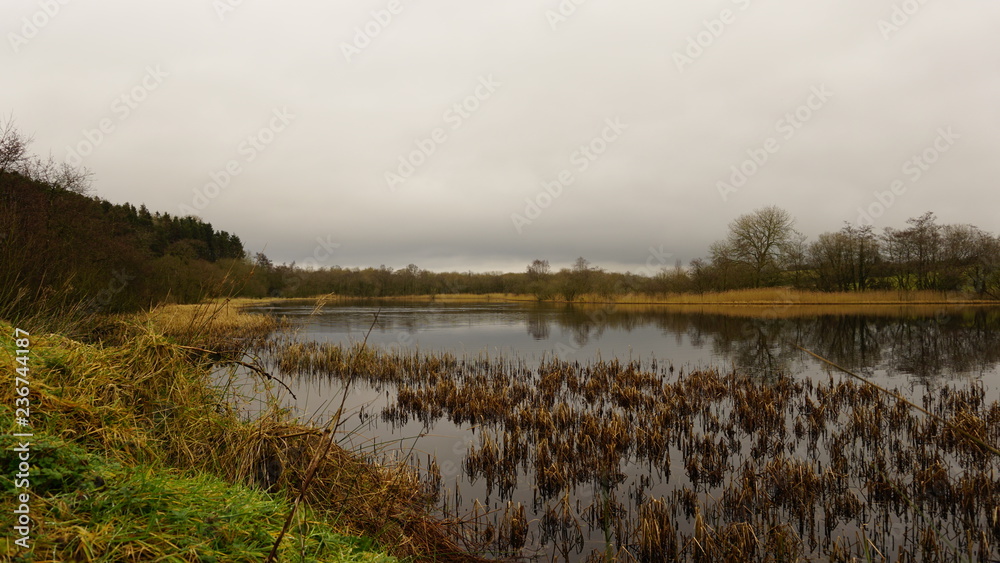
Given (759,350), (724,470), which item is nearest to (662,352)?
(759,350)

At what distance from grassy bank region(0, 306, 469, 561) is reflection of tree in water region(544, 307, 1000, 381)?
14944mm

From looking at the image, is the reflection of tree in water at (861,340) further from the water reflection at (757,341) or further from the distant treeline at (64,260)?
the distant treeline at (64,260)

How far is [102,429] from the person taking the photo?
3457 millimetres

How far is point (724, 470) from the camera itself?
7121 millimetres

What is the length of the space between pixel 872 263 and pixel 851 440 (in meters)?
54.6

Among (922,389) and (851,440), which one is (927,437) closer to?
(851,440)

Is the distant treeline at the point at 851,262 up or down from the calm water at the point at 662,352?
up

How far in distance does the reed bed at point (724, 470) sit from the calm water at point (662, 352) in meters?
0.31

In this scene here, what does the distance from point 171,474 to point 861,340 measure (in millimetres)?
27792

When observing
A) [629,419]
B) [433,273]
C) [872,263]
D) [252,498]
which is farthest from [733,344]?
[433,273]

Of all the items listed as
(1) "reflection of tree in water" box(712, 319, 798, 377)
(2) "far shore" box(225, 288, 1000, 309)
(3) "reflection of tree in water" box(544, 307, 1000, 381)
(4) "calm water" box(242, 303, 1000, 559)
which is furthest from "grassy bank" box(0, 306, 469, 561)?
(2) "far shore" box(225, 288, 1000, 309)

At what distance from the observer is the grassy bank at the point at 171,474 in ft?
7.66

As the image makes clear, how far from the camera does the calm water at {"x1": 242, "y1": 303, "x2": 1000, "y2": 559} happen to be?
8.26 metres

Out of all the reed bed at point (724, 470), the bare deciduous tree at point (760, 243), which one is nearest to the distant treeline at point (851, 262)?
the bare deciduous tree at point (760, 243)
